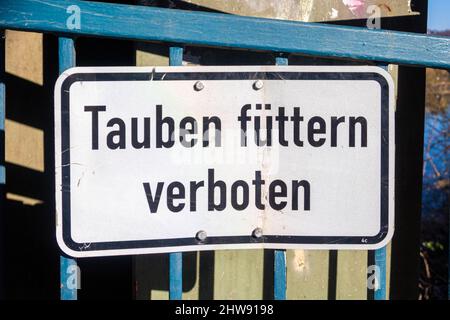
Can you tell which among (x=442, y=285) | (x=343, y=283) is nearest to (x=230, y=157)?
(x=343, y=283)

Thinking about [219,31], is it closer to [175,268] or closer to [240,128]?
[240,128]

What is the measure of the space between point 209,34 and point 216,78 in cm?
9

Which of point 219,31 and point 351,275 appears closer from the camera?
point 219,31

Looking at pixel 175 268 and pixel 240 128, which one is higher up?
pixel 240 128

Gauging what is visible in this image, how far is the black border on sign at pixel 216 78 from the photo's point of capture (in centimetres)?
110

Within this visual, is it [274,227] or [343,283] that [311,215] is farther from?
[343,283]

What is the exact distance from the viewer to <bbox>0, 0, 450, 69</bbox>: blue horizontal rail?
3.56 feet

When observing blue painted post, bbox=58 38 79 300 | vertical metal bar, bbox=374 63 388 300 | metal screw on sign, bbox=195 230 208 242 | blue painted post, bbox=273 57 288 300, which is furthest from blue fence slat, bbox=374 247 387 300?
blue painted post, bbox=58 38 79 300

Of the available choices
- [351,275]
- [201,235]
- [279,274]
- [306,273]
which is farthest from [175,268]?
[351,275]

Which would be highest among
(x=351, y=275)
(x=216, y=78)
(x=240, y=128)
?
(x=216, y=78)

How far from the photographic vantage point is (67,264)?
3.71ft

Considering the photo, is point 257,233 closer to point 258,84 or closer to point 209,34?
point 258,84

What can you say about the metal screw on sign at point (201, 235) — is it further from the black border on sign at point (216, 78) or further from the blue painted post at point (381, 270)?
the blue painted post at point (381, 270)
